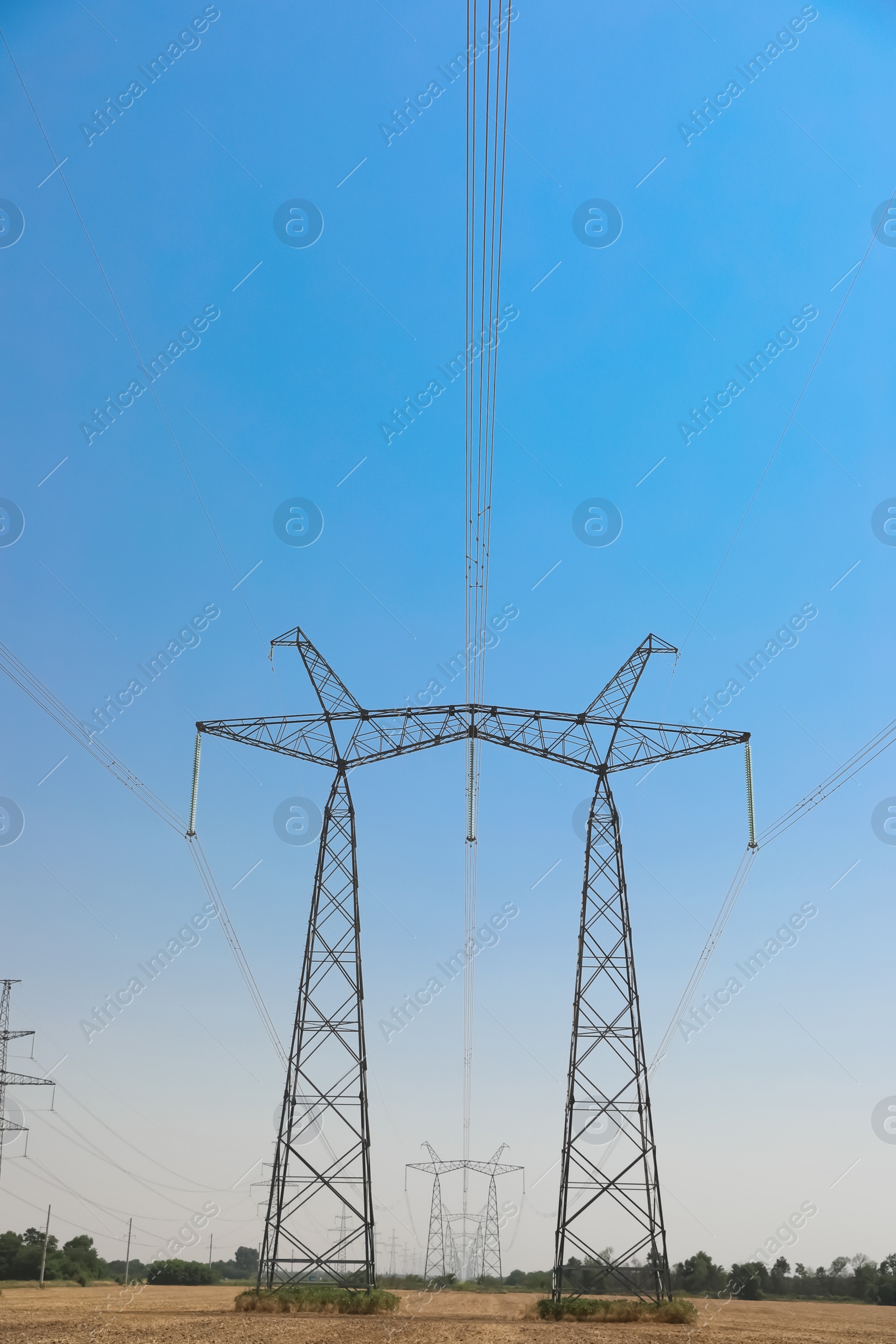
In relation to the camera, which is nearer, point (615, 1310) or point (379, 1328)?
point (379, 1328)

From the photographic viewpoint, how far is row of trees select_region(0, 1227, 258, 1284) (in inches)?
3250

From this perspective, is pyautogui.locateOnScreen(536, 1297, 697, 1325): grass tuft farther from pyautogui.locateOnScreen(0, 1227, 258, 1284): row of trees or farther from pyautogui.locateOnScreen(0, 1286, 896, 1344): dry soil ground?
pyautogui.locateOnScreen(0, 1227, 258, 1284): row of trees

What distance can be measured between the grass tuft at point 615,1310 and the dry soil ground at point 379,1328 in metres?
0.86

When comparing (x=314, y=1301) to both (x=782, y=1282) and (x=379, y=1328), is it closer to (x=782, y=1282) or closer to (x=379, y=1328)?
(x=379, y=1328)

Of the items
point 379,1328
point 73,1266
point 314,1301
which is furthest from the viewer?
point 73,1266

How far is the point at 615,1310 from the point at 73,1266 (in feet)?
246

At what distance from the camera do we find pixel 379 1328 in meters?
27.7

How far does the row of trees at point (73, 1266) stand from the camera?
82.6 m

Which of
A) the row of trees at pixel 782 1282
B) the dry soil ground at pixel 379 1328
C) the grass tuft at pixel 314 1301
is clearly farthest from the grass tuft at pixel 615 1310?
the row of trees at pixel 782 1282

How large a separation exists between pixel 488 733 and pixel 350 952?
390 inches

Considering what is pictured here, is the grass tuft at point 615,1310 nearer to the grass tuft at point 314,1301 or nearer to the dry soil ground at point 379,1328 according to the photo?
the dry soil ground at point 379,1328

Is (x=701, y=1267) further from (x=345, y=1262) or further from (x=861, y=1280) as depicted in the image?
(x=345, y=1262)

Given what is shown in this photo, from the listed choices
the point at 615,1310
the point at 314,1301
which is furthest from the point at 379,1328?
the point at 615,1310

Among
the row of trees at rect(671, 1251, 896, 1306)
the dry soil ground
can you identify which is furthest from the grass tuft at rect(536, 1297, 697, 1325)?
the row of trees at rect(671, 1251, 896, 1306)
